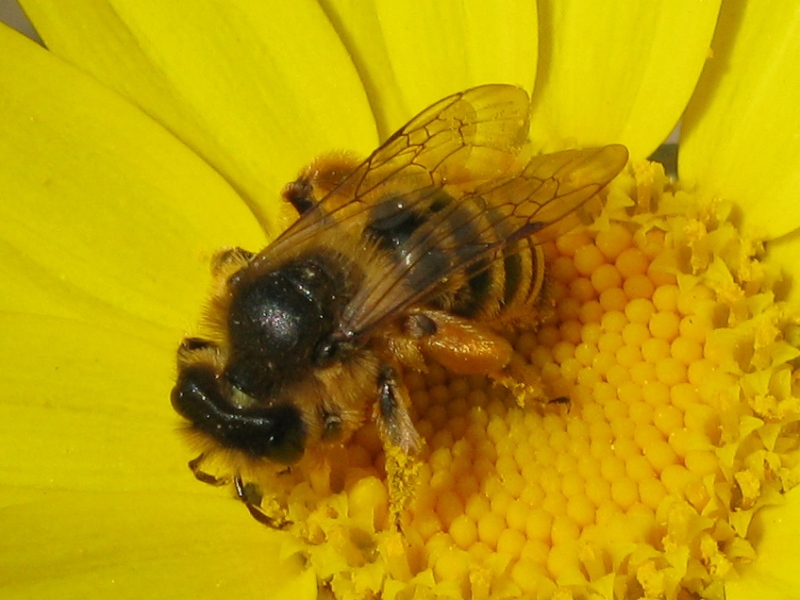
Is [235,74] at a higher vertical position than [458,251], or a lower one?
higher

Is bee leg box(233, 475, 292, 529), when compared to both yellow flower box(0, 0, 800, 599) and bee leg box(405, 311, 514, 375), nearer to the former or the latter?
yellow flower box(0, 0, 800, 599)

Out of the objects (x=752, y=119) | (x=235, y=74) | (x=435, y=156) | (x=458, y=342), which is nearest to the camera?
(x=458, y=342)

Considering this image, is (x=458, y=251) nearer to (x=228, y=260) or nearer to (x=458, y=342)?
(x=458, y=342)

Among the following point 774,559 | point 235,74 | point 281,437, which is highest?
point 235,74

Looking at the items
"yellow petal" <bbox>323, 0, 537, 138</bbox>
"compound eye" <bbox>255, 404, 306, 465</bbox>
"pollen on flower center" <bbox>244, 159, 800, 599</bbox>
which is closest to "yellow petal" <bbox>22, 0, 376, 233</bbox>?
"yellow petal" <bbox>323, 0, 537, 138</bbox>

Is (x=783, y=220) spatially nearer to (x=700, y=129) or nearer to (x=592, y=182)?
(x=700, y=129)

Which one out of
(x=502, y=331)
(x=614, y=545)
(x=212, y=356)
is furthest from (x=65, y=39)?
(x=614, y=545)

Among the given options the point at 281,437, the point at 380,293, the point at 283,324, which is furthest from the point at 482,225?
the point at 281,437
